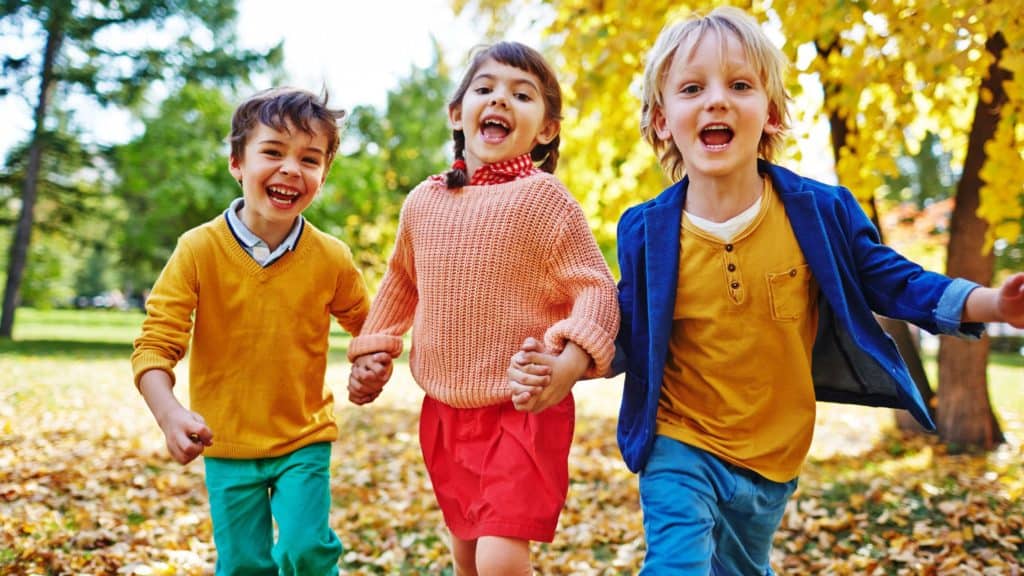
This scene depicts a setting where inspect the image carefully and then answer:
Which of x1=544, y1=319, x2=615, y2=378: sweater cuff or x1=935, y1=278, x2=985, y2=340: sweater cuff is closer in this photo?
x1=935, y1=278, x2=985, y2=340: sweater cuff

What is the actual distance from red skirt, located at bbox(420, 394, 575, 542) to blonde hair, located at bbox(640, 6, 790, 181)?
96 cm

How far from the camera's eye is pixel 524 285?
2.51 m

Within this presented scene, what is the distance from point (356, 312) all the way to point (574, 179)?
193 inches

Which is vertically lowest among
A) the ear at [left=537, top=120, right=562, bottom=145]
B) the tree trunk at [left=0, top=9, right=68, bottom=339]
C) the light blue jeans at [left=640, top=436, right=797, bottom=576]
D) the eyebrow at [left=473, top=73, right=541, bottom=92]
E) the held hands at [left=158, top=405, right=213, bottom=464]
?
the light blue jeans at [left=640, top=436, right=797, bottom=576]

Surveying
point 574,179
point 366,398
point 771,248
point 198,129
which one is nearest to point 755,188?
point 771,248

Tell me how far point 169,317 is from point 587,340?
1322mm

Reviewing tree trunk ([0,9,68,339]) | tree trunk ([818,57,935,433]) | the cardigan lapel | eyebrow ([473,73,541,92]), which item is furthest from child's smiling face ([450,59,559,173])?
tree trunk ([0,9,68,339])

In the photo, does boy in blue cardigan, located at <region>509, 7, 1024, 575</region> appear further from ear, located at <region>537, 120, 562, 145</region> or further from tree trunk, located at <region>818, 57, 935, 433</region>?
tree trunk, located at <region>818, 57, 935, 433</region>

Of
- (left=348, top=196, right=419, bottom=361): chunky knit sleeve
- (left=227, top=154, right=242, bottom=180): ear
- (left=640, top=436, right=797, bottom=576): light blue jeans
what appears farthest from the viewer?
(left=227, top=154, right=242, bottom=180): ear

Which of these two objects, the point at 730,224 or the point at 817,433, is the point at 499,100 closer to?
the point at 730,224

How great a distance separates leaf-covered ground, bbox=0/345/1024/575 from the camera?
13.2 feet

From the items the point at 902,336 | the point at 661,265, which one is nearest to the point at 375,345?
the point at 661,265

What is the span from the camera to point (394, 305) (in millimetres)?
2773

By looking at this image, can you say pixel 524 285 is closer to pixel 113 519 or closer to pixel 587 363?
pixel 587 363
